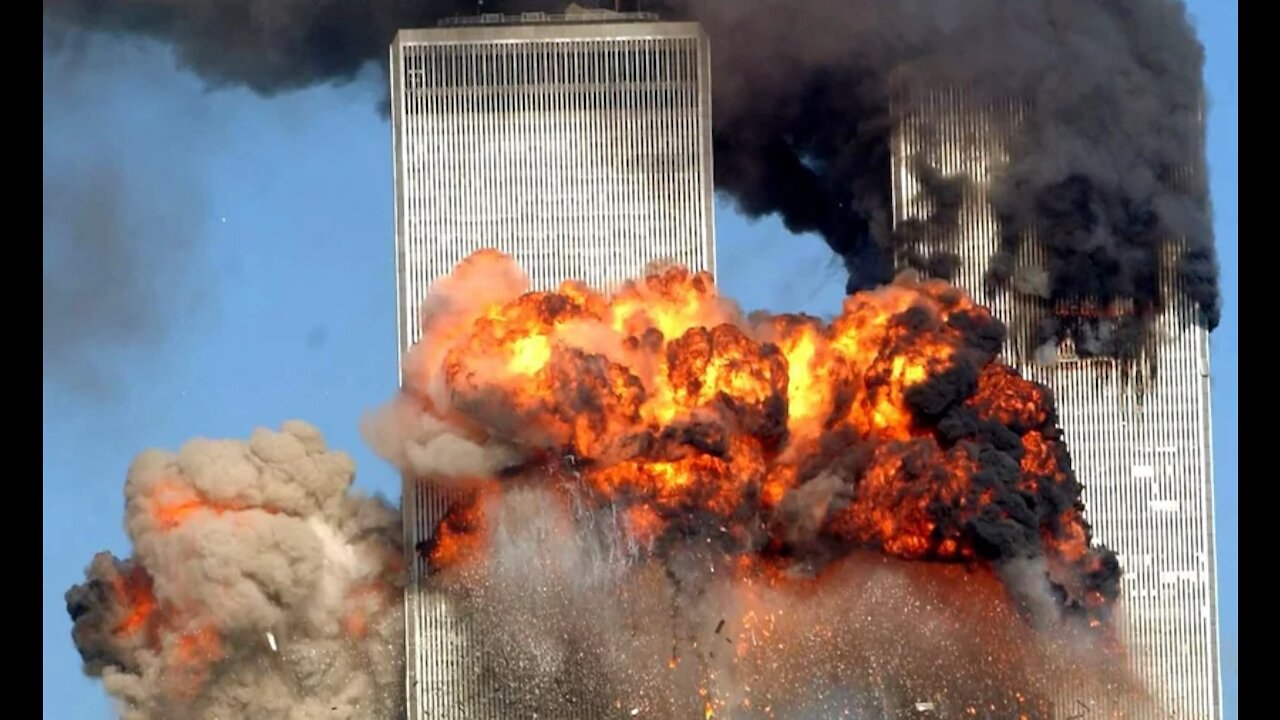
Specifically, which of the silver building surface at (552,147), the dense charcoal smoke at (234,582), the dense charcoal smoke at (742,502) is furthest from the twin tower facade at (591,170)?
the dense charcoal smoke at (742,502)

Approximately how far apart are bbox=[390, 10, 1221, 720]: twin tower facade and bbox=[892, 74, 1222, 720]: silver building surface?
0.13 m

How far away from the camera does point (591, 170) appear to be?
16525 centimetres

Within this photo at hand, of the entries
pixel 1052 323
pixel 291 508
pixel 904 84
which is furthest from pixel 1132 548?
pixel 291 508

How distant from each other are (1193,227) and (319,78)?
1411 inches

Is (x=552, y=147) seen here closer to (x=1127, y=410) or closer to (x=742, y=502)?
(x=742, y=502)

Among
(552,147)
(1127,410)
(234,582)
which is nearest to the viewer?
(234,582)

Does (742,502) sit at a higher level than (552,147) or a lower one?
lower

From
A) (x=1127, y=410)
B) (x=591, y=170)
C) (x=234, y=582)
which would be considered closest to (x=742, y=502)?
(x=234, y=582)

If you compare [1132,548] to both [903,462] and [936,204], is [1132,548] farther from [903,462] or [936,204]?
[903,462]

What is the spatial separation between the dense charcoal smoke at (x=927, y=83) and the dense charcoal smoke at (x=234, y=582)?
1798cm

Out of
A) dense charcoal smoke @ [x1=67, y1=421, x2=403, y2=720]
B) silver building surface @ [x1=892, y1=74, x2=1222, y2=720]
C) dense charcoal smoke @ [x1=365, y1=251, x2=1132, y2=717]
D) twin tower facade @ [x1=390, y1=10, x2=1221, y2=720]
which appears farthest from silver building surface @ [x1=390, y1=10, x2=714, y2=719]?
dense charcoal smoke @ [x1=365, y1=251, x2=1132, y2=717]

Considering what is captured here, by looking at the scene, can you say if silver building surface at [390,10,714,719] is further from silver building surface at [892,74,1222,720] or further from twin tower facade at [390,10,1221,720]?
silver building surface at [892,74,1222,720]

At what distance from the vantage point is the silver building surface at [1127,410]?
163 meters

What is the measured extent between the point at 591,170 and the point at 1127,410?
81.2 ft
